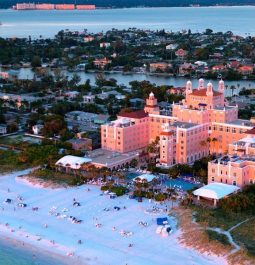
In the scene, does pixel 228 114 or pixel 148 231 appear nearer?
pixel 148 231

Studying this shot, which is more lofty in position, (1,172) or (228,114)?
(228,114)

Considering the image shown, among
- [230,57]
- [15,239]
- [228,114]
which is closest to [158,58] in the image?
[230,57]

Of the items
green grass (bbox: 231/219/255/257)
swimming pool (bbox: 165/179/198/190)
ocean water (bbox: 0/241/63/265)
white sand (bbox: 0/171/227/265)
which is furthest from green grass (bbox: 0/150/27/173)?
green grass (bbox: 231/219/255/257)

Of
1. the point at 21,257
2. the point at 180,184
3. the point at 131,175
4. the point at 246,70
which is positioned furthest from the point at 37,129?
the point at 246,70

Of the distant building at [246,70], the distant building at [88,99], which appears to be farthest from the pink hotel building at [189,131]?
the distant building at [246,70]

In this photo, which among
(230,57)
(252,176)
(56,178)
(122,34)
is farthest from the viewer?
(122,34)

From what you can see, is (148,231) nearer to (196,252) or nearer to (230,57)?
(196,252)

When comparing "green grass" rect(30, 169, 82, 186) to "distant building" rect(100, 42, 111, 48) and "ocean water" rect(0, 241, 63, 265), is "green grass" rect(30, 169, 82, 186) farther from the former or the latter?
"distant building" rect(100, 42, 111, 48)

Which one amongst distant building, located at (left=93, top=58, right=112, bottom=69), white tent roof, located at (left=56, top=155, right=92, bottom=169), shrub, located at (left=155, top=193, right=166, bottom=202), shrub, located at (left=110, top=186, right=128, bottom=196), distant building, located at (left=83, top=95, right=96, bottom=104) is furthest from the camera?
distant building, located at (left=93, top=58, right=112, bottom=69)
